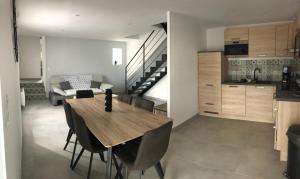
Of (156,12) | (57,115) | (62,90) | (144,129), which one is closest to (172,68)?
(156,12)

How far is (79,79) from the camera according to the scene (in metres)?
8.16

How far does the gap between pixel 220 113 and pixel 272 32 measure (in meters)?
2.28

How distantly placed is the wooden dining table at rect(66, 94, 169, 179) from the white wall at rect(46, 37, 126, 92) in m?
5.25

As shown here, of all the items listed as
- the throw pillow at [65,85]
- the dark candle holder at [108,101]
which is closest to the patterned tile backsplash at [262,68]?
the dark candle holder at [108,101]

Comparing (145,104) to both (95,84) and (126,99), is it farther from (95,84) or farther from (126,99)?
(95,84)

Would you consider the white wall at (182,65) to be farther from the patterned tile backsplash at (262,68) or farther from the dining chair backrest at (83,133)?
the dining chair backrest at (83,133)

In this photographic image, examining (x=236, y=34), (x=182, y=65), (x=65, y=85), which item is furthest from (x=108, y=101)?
(x=65, y=85)

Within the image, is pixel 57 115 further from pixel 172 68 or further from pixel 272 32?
pixel 272 32

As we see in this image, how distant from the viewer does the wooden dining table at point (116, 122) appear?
2031 millimetres

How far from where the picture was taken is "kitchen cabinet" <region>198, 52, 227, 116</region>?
5.39 meters

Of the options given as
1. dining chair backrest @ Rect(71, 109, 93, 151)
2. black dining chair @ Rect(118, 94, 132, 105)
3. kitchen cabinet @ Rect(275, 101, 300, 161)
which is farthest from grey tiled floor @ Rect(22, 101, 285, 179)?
black dining chair @ Rect(118, 94, 132, 105)

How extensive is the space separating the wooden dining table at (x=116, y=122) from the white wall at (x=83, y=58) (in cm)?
525

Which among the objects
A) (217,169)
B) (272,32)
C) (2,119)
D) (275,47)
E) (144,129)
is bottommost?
(217,169)

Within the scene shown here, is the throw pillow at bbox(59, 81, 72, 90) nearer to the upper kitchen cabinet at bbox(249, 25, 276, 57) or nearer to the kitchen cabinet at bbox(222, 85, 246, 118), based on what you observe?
the kitchen cabinet at bbox(222, 85, 246, 118)
